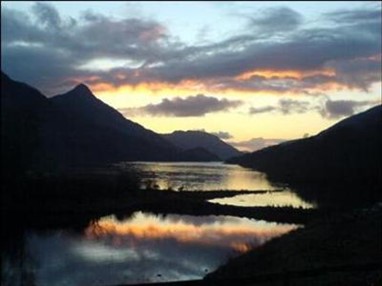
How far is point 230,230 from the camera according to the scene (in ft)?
233

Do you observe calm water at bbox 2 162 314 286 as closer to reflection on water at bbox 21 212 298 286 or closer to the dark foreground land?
reflection on water at bbox 21 212 298 286

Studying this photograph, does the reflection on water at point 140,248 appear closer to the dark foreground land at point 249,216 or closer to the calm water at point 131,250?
the calm water at point 131,250

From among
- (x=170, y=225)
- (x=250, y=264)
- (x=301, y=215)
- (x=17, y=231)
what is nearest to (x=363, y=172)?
(x=301, y=215)

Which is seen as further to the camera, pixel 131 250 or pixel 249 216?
pixel 249 216

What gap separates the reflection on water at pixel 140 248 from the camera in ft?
130

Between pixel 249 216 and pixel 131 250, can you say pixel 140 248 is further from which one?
pixel 249 216

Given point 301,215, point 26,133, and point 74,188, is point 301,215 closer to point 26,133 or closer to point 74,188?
point 74,188

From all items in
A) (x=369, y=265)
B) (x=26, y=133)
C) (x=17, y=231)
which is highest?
(x=26, y=133)

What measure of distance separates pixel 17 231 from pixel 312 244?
36980 mm

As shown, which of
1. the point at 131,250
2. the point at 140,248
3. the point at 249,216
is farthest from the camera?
the point at 249,216

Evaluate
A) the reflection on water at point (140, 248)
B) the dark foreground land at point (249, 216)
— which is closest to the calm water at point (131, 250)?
the reflection on water at point (140, 248)

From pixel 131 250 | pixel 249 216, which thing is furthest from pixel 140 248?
pixel 249 216

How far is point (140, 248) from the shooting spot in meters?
53.0

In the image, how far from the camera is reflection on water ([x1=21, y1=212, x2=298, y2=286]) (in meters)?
39.8
